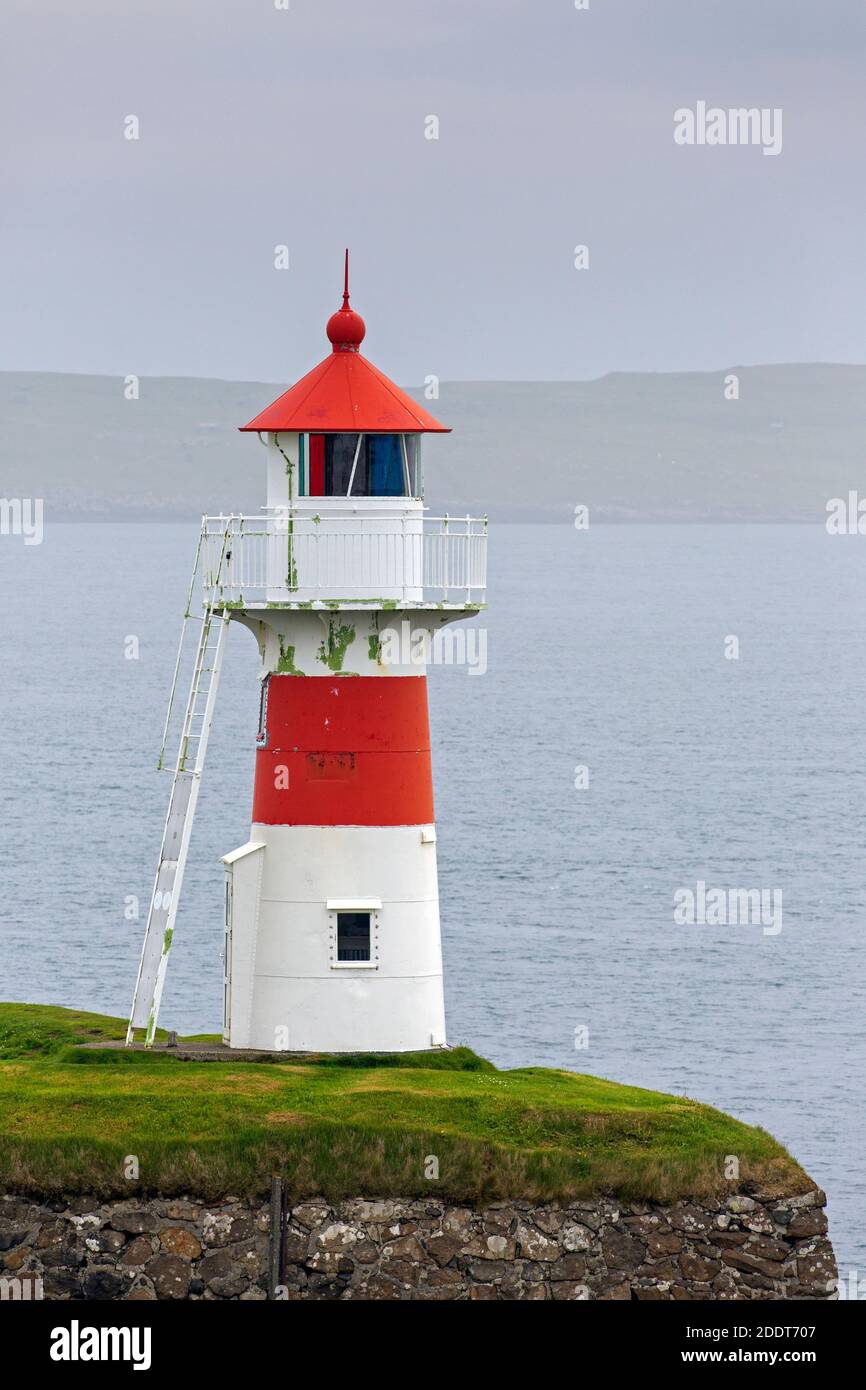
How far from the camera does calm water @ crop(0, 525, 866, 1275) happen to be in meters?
53.6

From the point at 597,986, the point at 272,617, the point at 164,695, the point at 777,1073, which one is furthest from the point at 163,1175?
the point at 164,695

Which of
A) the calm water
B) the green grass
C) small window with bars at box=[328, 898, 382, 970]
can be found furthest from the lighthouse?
the calm water

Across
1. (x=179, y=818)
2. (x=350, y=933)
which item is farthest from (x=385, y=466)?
(x=350, y=933)

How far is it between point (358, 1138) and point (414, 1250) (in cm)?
136

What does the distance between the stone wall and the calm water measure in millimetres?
10557

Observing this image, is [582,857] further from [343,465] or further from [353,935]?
[343,465]

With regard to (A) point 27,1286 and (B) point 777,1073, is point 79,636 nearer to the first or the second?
(B) point 777,1073

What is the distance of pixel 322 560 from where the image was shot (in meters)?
33.5

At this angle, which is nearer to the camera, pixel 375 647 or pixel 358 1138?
pixel 358 1138

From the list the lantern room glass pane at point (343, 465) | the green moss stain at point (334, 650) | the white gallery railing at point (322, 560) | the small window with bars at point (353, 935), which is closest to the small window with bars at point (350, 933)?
the small window with bars at point (353, 935)

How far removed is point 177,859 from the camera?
33531 millimetres

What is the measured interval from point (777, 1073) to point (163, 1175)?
23.5 metres

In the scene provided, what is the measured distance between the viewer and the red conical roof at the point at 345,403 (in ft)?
110

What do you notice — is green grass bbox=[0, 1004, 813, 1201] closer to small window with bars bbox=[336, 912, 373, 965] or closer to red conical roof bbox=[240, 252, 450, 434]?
small window with bars bbox=[336, 912, 373, 965]
